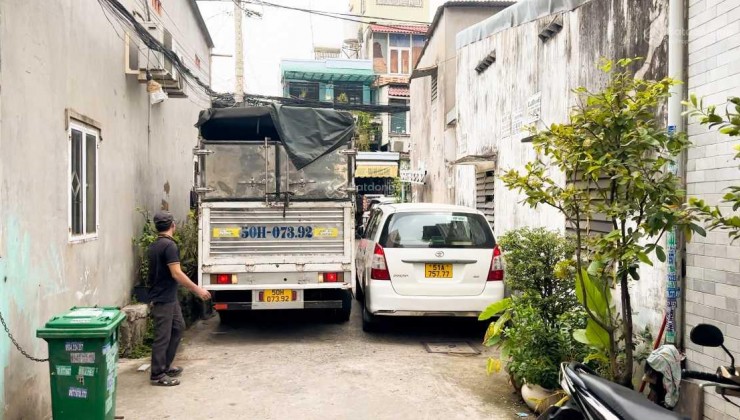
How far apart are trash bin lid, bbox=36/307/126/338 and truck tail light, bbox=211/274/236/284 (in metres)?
2.86

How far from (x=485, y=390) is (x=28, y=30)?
4.94 m

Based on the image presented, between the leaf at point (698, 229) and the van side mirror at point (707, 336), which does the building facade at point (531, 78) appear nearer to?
the leaf at point (698, 229)

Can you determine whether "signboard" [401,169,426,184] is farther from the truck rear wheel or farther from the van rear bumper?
the van rear bumper

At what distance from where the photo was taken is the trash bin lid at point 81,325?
3.88 metres

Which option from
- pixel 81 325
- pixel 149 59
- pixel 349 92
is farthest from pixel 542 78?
pixel 349 92

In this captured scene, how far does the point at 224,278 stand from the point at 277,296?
673 mm

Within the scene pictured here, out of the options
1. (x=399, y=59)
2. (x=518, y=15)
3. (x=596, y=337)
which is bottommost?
(x=596, y=337)

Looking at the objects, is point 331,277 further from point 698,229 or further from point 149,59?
point 698,229

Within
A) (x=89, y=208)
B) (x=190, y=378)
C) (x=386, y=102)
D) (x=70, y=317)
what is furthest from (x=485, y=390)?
(x=386, y=102)

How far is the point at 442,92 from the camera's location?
52.3 feet

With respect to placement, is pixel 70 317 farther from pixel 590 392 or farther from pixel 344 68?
pixel 344 68

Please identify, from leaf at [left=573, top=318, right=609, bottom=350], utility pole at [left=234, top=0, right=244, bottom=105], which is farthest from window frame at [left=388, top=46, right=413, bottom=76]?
leaf at [left=573, top=318, right=609, bottom=350]

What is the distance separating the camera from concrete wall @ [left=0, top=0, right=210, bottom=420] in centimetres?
409

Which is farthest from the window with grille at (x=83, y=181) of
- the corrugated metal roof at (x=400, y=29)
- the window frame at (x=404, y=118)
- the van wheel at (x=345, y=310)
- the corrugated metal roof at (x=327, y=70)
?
the corrugated metal roof at (x=400, y=29)
